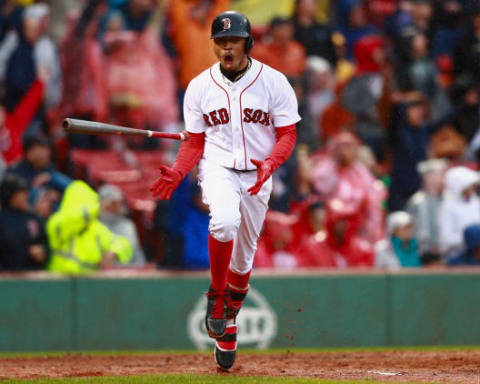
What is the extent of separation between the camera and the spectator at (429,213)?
37.8 feet

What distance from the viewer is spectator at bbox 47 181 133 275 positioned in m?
10.3

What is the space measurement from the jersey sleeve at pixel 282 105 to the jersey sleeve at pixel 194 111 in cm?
49

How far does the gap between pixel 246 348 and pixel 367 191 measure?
8.60 feet

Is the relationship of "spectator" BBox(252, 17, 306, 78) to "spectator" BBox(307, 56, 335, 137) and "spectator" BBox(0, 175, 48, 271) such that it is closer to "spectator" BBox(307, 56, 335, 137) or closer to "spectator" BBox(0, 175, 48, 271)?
"spectator" BBox(307, 56, 335, 137)

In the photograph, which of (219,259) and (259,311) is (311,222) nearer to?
(259,311)

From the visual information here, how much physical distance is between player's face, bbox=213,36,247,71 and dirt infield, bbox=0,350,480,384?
7.00 feet

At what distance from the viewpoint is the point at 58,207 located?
1077 cm

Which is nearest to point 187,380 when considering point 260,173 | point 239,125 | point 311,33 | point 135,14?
point 260,173

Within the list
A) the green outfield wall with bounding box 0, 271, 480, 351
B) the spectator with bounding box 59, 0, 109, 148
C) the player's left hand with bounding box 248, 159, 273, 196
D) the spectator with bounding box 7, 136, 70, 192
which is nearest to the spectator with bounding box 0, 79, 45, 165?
the spectator with bounding box 59, 0, 109, 148

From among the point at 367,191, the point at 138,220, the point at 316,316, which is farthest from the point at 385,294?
the point at 138,220

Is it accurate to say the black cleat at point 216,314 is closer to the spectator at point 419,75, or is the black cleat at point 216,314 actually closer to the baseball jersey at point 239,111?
the baseball jersey at point 239,111

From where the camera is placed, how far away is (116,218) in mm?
10742

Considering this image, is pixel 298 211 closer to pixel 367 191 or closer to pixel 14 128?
pixel 367 191

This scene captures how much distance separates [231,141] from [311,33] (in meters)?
6.64
